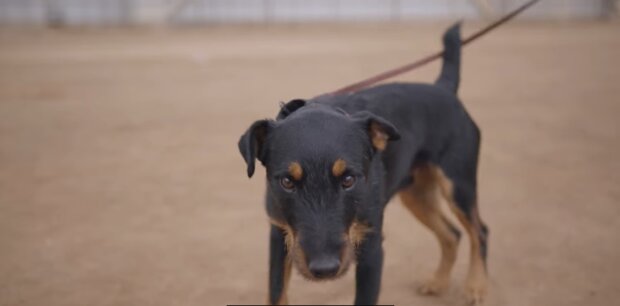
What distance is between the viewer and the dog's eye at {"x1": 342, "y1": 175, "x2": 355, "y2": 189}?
298 centimetres

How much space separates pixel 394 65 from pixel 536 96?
4.55m

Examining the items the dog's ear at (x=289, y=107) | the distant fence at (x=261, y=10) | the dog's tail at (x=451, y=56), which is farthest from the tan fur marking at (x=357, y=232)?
the distant fence at (x=261, y=10)

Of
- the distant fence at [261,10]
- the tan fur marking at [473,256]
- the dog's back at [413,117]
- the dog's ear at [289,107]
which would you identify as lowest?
the distant fence at [261,10]

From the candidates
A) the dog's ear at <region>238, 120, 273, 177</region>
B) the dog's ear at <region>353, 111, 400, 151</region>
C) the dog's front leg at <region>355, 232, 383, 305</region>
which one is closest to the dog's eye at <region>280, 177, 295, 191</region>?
the dog's ear at <region>238, 120, 273, 177</region>

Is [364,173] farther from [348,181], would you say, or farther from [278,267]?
[278,267]

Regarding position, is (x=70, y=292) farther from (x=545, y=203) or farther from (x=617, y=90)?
(x=617, y=90)

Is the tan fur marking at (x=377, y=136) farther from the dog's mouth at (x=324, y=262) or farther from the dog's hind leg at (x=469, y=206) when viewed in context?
the dog's hind leg at (x=469, y=206)

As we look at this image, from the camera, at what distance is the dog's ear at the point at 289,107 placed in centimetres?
352

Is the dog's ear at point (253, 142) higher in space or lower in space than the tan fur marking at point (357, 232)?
higher

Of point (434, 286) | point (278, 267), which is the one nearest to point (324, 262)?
point (278, 267)

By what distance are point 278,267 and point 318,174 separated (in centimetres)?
97

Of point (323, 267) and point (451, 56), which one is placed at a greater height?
point (451, 56)

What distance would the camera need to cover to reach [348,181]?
2994 mm

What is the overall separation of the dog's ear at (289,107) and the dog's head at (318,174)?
283mm
